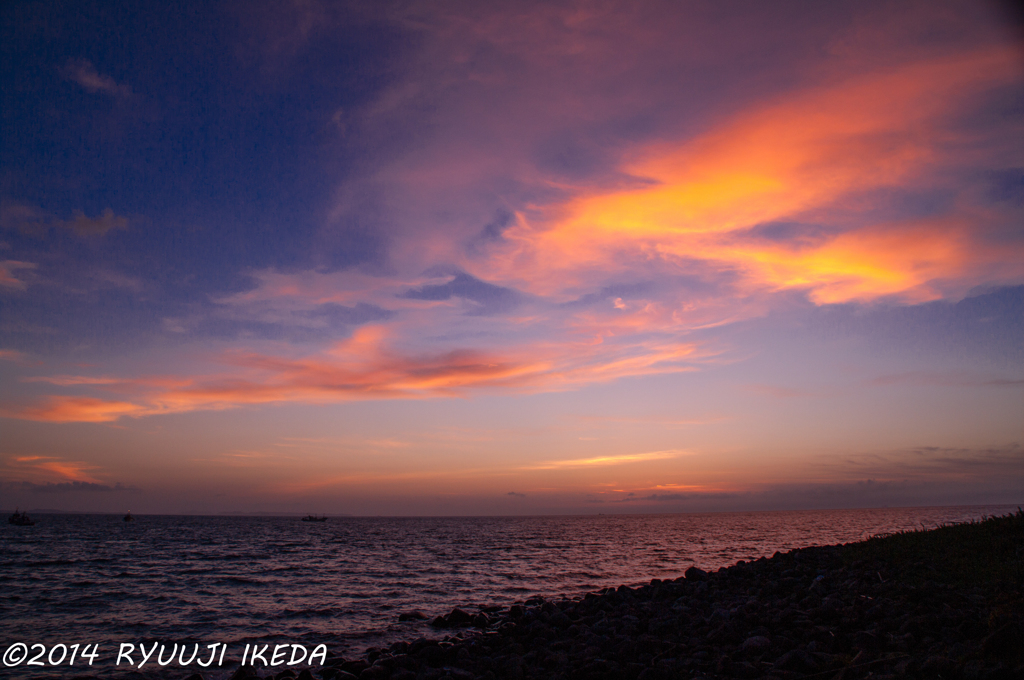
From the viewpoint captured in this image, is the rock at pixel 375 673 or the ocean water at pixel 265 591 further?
the ocean water at pixel 265 591

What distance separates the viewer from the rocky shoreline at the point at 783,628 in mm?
10039

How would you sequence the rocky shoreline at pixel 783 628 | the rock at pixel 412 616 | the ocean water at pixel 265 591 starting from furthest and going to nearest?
the rock at pixel 412 616 → the ocean water at pixel 265 591 → the rocky shoreline at pixel 783 628

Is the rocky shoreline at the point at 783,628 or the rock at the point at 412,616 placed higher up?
the rocky shoreline at the point at 783,628

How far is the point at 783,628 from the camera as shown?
13.2 m

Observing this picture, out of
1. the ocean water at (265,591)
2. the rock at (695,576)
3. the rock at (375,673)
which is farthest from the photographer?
the rock at (695,576)

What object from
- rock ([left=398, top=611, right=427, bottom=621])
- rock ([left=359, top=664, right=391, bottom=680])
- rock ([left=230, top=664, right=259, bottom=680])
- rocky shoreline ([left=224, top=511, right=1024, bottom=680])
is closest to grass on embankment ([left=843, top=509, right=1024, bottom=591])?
rocky shoreline ([left=224, top=511, right=1024, bottom=680])

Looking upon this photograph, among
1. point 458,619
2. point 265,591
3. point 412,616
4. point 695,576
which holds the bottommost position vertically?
point 265,591

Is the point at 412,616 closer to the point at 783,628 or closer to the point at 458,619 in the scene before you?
the point at 458,619

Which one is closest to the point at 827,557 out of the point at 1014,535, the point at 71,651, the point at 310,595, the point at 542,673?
the point at 1014,535

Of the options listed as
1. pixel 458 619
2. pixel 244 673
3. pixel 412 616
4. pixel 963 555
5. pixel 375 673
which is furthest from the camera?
pixel 412 616

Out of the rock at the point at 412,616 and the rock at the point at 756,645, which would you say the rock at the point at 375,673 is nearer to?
the rock at the point at 412,616

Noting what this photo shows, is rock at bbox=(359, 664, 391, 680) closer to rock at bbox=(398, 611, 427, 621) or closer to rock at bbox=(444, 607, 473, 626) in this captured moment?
rock at bbox=(444, 607, 473, 626)

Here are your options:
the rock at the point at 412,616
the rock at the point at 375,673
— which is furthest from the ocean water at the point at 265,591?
the rock at the point at 375,673

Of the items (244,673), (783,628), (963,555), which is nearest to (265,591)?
(244,673)
